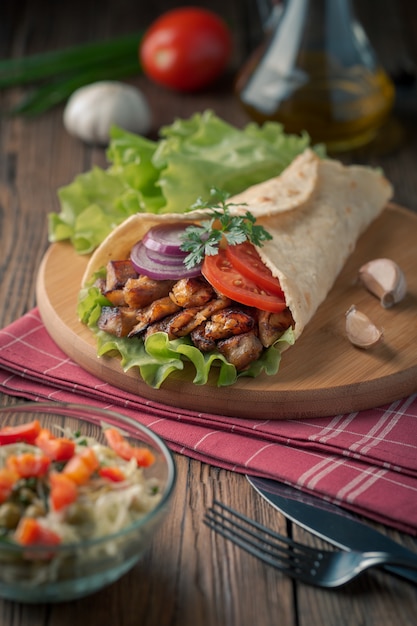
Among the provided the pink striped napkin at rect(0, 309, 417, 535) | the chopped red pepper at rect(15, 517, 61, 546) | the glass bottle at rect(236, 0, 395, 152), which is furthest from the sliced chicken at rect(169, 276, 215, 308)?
the glass bottle at rect(236, 0, 395, 152)

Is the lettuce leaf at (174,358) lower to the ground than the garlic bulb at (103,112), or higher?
higher

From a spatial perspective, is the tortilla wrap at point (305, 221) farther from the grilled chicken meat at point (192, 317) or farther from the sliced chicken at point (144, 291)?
the sliced chicken at point (144, 291)

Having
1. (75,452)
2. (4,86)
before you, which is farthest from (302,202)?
(4,86)

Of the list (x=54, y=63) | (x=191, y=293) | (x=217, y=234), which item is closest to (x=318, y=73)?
(x=54, y=63)

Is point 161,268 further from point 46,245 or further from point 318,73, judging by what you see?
point 318,73

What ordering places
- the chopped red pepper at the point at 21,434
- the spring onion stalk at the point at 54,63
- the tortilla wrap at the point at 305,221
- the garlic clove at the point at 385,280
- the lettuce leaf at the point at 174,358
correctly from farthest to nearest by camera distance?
the spring onion stalk at the point at 54,63
the garlic clove at the point at 385,280
the tortilla wrap at the point at 305,221
the lettuce leaf at the point at 174,358
the chopped red pepper at the point at 21,434

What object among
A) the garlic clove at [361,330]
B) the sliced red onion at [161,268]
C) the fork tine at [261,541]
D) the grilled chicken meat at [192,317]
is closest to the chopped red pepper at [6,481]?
the fork tine at [261,541]

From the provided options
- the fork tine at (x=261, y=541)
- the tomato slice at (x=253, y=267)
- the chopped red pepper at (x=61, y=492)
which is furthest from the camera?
the tomato slice at (x=253, y=267)

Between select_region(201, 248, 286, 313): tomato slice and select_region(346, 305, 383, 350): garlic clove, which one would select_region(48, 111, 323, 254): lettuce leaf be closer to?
select_region(201, 248, 286, 313): tomato slice
